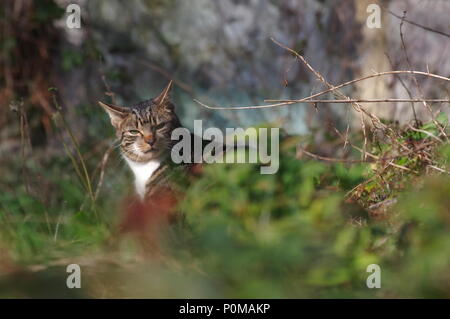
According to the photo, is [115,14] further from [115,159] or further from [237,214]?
[237,214]

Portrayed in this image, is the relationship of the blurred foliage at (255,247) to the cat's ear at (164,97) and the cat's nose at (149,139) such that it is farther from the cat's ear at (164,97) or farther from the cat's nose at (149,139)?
the cat's ear at (164,97)

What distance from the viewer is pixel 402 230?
215 centimetres

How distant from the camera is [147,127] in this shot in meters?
3.62

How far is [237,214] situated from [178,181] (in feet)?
2.54

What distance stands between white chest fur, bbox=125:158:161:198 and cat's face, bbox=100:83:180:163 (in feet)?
0.09

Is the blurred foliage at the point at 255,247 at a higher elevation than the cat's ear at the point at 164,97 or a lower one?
lower

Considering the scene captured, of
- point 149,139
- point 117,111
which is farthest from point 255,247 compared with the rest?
point 117,111

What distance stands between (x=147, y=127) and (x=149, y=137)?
0.18 feet

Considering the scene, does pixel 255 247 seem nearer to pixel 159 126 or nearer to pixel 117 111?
pixel 159 126

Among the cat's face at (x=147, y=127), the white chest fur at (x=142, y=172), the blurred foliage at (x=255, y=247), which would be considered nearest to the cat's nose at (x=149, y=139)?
the cat's face at (x=147, y=127)

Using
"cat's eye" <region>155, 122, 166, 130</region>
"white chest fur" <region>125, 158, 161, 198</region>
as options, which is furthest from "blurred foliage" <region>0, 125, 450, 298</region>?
"cat's eye" <region>155, 122, 166, 130</region>

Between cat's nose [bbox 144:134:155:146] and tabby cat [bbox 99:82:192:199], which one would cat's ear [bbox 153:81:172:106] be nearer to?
tabby cat [bbox 99:82:192:199]

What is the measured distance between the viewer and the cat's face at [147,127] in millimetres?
3627

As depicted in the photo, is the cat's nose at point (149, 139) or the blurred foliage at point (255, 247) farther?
the cat's nose at point (149, 139)
